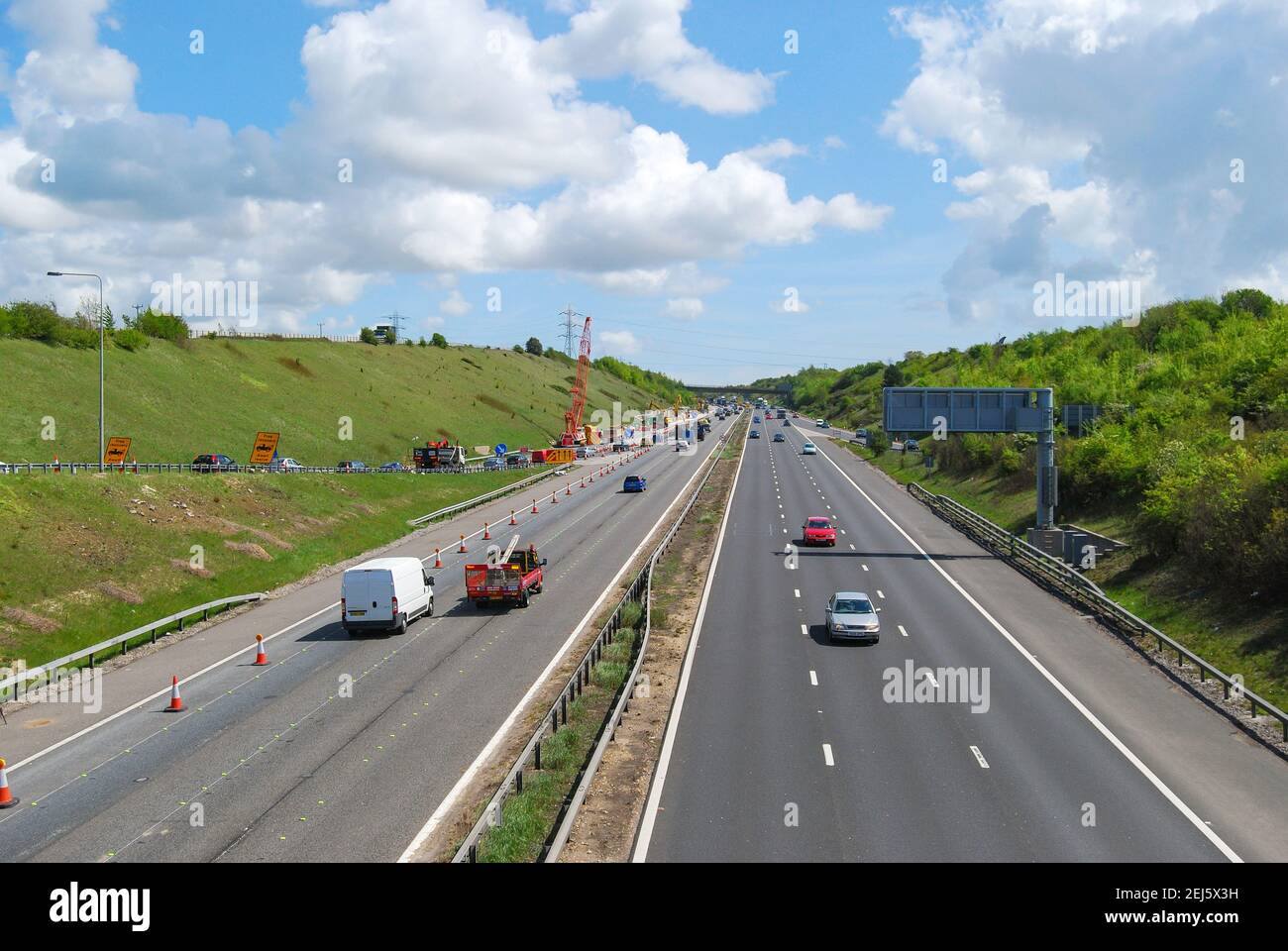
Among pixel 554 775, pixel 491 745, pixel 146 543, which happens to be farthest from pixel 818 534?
pixel 554 775

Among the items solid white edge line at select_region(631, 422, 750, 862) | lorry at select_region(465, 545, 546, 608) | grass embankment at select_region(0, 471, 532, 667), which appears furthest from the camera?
lorry at select_region(465, 545, 546, 608)

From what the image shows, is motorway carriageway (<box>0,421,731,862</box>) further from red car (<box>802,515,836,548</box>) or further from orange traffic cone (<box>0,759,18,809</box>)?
red car (<box>802,515,836,548</box>)

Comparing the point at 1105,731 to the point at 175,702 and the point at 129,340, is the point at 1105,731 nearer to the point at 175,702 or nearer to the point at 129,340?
the point at 175,702

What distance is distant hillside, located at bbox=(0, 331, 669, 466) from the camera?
74812mm

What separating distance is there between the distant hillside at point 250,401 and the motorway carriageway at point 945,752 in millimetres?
56002

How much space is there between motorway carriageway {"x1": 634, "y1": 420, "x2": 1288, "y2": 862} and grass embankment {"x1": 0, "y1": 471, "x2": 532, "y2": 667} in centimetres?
1875

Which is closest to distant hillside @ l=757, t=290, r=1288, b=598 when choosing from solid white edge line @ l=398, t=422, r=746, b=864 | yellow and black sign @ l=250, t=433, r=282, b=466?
solid white edge line @ l=398, t=422, r=746, b=864

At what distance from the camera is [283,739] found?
21266 millimetres

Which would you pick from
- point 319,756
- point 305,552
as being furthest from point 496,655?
point 305,552

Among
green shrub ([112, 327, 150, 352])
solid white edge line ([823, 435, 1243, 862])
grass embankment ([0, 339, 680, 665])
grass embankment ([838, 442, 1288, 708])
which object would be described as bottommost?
solid white edge line ([823, 435, 1243, 862])

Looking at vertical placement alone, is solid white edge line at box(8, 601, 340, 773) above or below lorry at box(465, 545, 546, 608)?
below

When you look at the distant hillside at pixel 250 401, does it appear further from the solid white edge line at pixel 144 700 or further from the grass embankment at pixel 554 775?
the grass embankment at pixel 554 775

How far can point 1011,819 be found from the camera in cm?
1625

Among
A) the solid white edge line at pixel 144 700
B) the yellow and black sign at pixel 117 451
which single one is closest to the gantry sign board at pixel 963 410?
the solid white edge line at pixel 144 700
